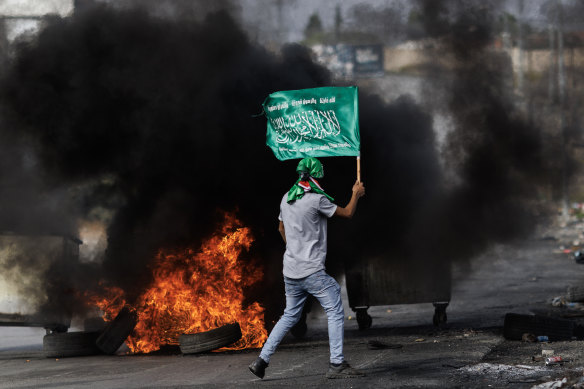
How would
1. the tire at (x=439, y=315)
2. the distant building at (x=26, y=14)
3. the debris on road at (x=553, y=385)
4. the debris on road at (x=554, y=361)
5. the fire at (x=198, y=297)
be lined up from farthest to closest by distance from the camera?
1. the distant building at (x=26, y=14)
2. the tire at (x=439, y=315)
3. the fire at (x=198, y=297)
4. the debris on road at (x=554, y=361)
5. the debris on road at (x=553, y=385)

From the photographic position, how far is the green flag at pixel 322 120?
7514 mm

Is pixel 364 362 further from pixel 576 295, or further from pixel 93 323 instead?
pixel 576 295

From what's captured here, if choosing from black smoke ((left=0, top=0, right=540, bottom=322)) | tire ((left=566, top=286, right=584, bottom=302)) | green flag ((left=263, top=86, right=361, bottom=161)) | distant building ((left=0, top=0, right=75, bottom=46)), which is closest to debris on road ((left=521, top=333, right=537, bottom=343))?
black smoke ((left=0, top=0, right=540, bottom=322))

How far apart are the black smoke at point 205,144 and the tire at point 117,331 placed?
320 mm

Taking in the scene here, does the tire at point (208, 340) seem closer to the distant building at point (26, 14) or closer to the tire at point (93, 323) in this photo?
the tire at point (93, 323)

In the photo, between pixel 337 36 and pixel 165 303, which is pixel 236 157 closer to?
pixel 165 303

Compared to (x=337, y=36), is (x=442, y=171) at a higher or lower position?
lower

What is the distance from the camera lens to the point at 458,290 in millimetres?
16281

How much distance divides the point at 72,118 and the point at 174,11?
2185 mm

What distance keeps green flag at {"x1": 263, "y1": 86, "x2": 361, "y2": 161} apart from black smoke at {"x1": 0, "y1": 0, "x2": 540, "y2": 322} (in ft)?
6.90

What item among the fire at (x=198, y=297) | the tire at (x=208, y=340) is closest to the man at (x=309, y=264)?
the tire at (x=208, y=340)

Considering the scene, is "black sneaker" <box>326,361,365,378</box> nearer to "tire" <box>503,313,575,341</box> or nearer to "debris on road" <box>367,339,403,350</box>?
"debris on road" <box>367,339,403,350</box>

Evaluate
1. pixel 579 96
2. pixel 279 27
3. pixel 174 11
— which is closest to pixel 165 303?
pixel 174 11

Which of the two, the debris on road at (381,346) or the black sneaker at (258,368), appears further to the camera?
the debris on road at (381,346)
